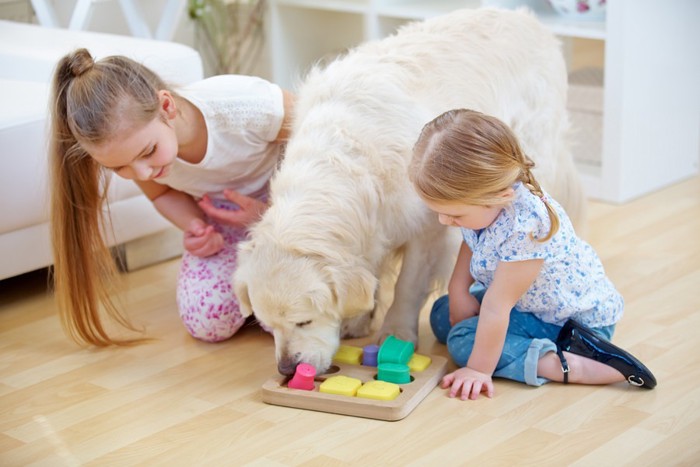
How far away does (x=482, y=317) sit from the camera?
1729mm

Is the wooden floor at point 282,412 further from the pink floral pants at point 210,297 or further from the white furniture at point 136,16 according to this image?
the white furniture at point 136,16

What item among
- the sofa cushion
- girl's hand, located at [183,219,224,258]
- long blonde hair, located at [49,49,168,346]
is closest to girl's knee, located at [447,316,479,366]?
girl's hand, located at [183,219,224,258]

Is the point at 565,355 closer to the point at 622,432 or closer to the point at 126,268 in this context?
the point at 622,432

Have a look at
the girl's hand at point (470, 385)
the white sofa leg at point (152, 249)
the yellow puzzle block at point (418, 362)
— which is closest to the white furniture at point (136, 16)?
the white sofa leg at point (152, 249)

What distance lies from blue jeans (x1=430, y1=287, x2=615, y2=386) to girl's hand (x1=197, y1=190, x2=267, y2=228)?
515 millimetres

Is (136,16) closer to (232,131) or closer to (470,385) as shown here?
(232,131)

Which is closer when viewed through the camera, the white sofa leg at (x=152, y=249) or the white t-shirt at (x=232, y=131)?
the white t-shirt at (x=232, y=131)

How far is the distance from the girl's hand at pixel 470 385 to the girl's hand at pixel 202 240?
0.68m

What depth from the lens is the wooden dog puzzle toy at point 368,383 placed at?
5.59 feet

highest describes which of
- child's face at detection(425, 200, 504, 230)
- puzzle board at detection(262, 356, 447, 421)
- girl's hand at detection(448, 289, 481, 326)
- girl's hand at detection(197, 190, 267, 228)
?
child's face at detection(425, 200, 504, 230)

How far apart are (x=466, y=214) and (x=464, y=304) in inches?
11.1

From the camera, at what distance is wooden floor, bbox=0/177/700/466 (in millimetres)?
1567

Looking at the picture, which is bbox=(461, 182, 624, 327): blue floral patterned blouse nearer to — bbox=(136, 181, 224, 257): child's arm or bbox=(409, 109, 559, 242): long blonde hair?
bbox=(409, 109, 559, 242): long blonde hair

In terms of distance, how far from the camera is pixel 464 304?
6.26 feet
